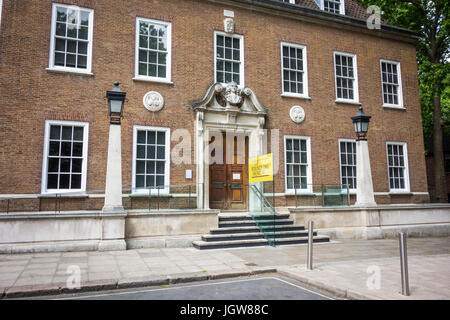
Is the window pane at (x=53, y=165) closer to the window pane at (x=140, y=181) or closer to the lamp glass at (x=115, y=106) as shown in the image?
the window pane at (x=140, y=181)

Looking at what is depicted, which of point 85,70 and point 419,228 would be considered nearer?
point 85,70

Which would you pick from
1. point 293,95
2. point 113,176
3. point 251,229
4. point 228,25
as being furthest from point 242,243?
point 228,25

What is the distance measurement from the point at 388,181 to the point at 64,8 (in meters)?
15.3

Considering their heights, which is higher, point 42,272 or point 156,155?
point 156,155

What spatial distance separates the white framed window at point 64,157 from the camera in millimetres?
11109

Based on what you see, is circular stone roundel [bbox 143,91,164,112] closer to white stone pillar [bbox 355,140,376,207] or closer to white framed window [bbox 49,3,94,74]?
white framed window [bbox 49,3,94,74]

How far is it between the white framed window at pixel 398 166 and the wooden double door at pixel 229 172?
749cm

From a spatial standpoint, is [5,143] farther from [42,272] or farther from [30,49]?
[42,272]

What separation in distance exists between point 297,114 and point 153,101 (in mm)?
6174

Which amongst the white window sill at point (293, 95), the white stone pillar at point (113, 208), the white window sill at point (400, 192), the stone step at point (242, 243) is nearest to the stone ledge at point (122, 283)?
the stone step at point (242, 243)

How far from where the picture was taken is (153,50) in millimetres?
12797

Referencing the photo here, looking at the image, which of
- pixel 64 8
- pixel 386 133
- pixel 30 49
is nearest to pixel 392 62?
pixel 386 133

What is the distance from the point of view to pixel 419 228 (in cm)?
1323

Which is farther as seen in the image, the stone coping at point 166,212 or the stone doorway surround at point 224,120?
the stone doorway surround at point 224,120
